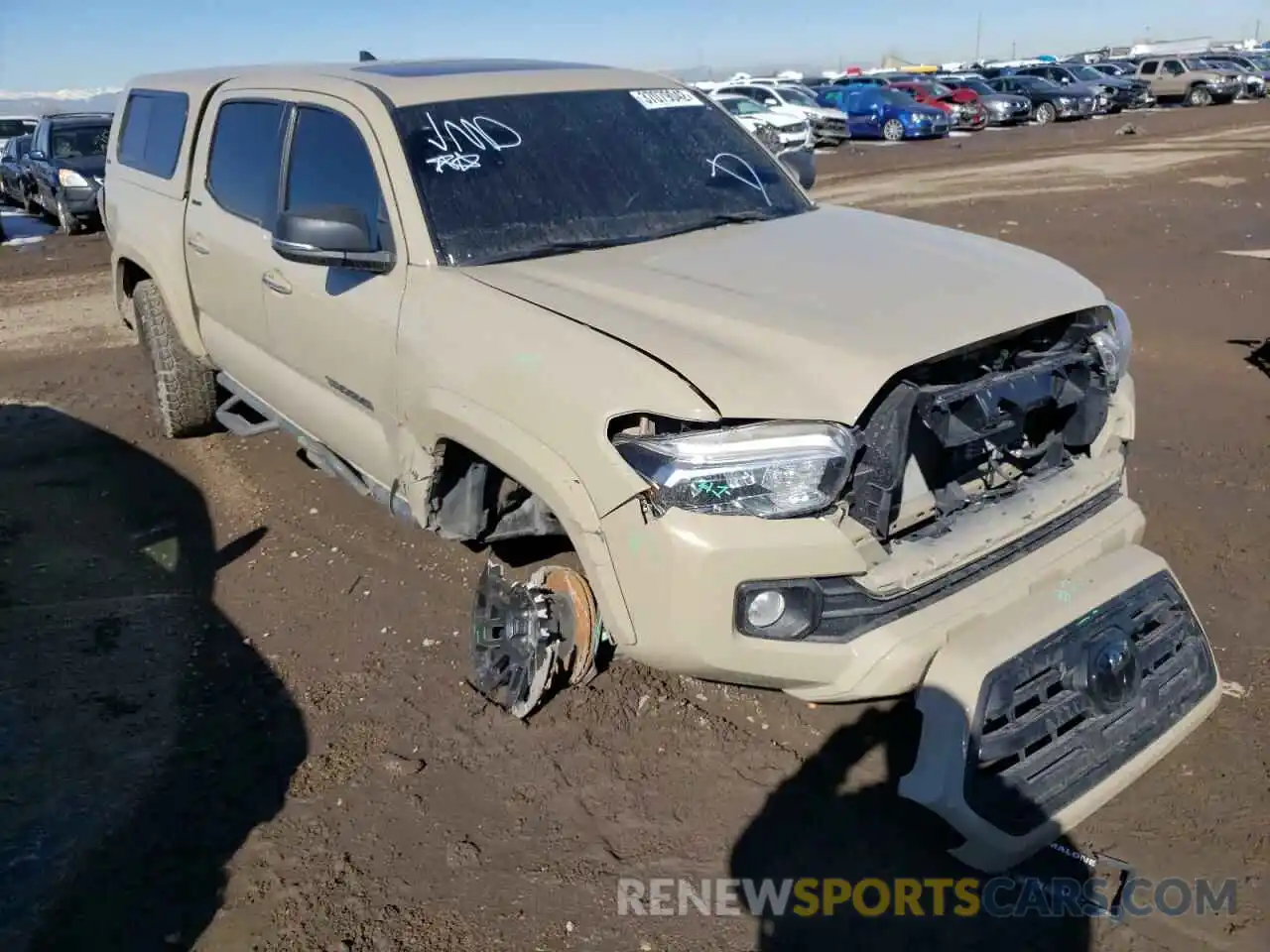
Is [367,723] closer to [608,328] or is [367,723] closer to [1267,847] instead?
[608,328]

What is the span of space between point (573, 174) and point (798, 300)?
1.20 metres

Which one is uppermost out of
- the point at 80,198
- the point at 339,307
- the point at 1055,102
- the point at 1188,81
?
the point at 1188,81

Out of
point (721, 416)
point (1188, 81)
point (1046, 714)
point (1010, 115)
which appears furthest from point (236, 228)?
Answer: point (1188, 81)

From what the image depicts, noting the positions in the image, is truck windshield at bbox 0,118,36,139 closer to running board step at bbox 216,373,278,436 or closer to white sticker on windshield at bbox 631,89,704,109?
running board step at bbox 216,373,278,436

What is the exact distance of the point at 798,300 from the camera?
2.98 m

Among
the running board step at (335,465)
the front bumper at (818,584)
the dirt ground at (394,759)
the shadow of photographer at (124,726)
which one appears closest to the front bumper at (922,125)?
the dirt ground at (394,759)

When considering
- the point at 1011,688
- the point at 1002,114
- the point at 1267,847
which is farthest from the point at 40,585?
the point at 1002,114

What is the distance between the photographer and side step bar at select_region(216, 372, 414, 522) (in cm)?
370

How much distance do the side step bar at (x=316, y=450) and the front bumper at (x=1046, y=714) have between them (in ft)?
5.98

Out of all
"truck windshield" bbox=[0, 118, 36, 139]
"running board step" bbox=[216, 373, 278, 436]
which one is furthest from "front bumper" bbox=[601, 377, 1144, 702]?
"truck windshield" bbox=[0, 118, 36, 139]

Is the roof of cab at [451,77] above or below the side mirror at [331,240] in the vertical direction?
above

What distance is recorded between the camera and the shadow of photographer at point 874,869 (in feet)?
8.71

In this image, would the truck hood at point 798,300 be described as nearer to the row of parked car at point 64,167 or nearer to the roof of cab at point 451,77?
the roof of cab at point 451,77

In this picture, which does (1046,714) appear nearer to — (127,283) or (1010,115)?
(127,283)
